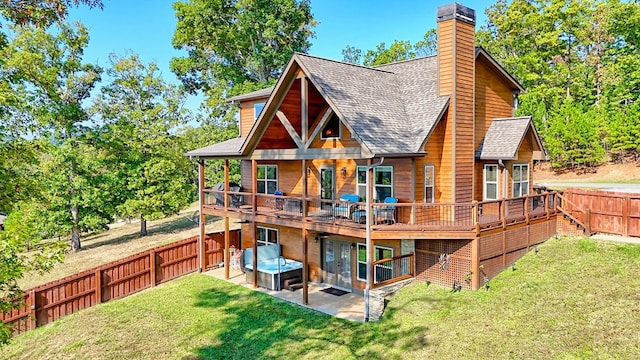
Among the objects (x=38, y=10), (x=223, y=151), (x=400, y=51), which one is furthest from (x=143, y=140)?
(x=400, y=51)

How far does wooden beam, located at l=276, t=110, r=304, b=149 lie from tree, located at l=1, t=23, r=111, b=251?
16.5 metres

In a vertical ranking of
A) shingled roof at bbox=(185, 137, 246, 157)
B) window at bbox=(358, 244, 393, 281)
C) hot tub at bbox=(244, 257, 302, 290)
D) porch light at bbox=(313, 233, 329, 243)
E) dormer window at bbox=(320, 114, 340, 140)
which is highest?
dormer window at bbox=(320, 114, 340, 140)

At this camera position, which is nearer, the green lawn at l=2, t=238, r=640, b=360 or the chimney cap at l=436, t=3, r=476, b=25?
the green lawn at l=2, t=238, r=640, b=360

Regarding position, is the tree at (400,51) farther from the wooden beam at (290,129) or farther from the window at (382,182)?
the window at (382,182)

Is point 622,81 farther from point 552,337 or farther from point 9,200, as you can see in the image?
point 9,200

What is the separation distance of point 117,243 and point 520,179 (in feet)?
83.6

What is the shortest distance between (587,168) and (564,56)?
14.9 meters

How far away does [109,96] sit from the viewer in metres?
30.6

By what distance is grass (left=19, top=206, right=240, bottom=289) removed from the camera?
23312 mm

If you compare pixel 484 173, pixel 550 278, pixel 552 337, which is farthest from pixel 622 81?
pixel 552 337

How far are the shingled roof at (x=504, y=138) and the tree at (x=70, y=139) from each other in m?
23.1

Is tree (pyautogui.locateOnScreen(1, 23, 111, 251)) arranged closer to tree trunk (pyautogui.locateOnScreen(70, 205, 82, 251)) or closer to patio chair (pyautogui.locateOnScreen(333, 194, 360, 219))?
tree trunk (pyautogui.locateOnScreen(70, 205, 82, 251))

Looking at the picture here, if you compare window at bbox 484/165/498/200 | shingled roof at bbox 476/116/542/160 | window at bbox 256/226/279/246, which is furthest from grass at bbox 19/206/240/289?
shingled roof at bbox 476/116/542/160

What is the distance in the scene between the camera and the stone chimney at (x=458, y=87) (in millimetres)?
15695
